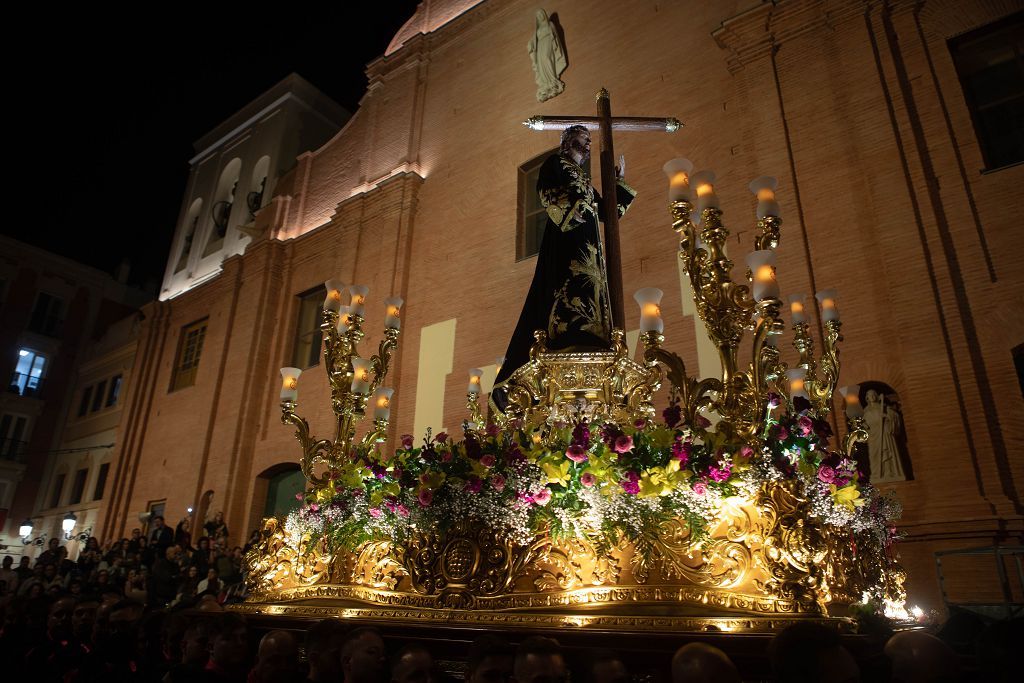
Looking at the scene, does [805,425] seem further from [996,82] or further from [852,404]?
[996,82]

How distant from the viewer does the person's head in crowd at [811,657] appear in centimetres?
200

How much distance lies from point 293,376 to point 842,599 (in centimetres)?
444

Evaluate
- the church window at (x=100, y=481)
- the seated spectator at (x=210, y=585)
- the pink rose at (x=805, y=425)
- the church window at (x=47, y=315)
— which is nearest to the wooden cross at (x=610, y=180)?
the pink rose at (x=805, y=425)

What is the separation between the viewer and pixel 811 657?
203cm

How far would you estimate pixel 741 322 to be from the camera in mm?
4098

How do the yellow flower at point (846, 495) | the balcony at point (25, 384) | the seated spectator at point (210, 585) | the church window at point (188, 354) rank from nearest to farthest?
1. the yellow flower at point (846, 495)
2. the seated spectator at point (210, 585)
3. the church window at point (188, 354)
4. the balcony at point (25, 384)

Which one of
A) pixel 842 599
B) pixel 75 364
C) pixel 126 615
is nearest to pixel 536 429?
pixel 842 599

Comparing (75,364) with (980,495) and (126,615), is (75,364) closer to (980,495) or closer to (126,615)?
(126,615)

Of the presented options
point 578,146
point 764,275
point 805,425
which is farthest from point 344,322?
point 805,425

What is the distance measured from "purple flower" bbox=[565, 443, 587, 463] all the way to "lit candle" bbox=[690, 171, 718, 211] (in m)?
1.69

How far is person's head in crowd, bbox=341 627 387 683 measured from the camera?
286 cm

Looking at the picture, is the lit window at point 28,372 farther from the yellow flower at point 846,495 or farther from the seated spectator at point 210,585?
the yellow flower at point 846,495

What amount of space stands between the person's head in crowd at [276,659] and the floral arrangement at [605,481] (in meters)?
1.33

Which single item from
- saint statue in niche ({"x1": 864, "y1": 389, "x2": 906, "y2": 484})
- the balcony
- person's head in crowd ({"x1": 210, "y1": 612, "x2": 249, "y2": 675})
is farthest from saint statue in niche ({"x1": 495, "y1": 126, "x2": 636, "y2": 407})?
the balcony
